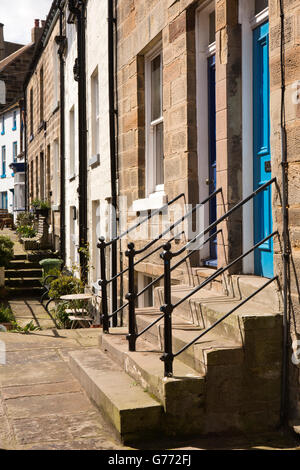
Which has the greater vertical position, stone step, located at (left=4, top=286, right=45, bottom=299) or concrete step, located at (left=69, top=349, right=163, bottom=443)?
concrete step, located at (left=69, top=349, right=163, bottom=443)

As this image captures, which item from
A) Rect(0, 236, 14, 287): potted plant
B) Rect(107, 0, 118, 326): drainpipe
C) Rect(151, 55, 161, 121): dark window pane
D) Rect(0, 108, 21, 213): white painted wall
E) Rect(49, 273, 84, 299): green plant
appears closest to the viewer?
Rect(151, 55, 161, 121): dark window pane

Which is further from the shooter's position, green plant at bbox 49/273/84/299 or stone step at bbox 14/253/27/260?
stone step at bbox 14/253/27/260

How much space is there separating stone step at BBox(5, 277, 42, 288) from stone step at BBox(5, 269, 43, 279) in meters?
0.25

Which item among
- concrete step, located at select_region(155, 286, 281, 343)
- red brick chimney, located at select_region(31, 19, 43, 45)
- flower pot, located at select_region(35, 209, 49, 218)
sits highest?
red brick chimney, located at select_region(31, 19, 43, 45)

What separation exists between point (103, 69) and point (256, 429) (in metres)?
7.25

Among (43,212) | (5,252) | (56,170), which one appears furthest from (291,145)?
(43,212)

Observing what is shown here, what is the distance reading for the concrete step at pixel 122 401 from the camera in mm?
4141

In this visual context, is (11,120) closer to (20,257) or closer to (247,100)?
(20,257)

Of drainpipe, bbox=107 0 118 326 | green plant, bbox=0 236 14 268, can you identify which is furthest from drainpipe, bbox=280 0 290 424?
green plant, bbox=0 236 14 268

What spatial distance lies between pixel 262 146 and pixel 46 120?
1506cm

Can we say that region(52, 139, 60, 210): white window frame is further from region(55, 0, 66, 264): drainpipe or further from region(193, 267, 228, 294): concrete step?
region(193, 267, 228, 294): concrete step

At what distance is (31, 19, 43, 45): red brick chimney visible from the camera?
106 feet
